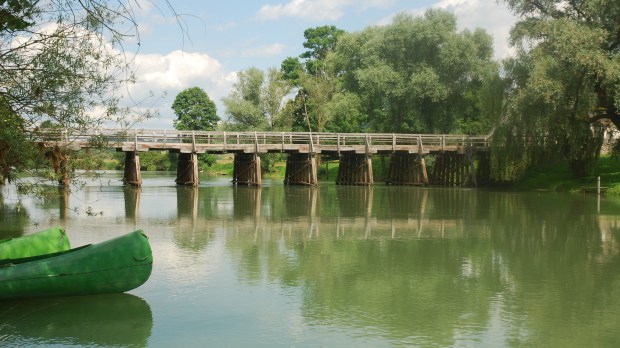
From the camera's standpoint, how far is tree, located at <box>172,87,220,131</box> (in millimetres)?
81000

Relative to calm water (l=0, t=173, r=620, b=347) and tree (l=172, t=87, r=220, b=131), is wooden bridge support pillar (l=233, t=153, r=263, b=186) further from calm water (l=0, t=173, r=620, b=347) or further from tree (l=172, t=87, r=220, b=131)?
tree (l=172, t=87, r=220, b=131)

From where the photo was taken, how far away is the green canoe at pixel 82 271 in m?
9.99

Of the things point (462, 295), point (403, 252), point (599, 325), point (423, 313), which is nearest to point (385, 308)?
point (423, 313)

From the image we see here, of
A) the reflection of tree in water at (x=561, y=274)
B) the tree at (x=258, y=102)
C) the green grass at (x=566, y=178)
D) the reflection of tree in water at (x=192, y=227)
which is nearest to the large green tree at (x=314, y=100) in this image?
the tree at (x=258, y=102)

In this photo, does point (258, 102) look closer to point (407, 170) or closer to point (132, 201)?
point (407, 170)

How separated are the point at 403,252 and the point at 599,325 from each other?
6.37 meters

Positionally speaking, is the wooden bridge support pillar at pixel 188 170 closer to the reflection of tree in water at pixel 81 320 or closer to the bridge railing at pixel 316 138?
the bridge railing at pixel 316 138

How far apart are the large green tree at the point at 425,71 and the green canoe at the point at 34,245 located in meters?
38.2

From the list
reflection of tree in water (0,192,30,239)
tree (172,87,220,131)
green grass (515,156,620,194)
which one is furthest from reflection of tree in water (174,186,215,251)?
tree (172,87,220,131)

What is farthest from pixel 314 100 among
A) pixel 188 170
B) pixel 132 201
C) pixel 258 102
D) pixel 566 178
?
pixel 132 201

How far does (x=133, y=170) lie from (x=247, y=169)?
27.5ft

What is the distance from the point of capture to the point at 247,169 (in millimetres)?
45312

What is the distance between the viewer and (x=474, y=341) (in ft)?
28.7

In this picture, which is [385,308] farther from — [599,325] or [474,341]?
[599,325]
